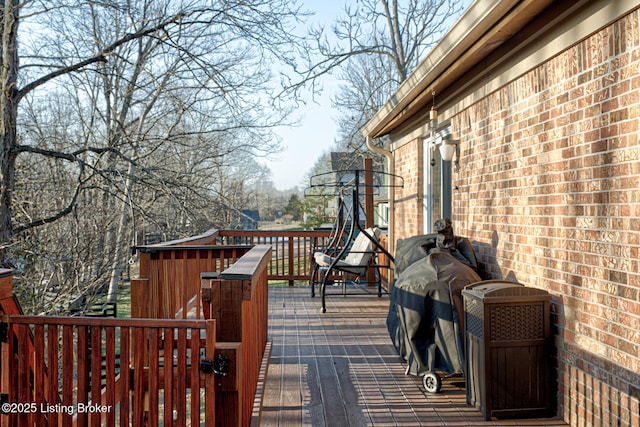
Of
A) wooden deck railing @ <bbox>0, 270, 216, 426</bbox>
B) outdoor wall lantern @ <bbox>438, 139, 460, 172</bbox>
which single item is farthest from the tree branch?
wooden deck railing @ <bbox>0, 270, 216, 426</bbox>

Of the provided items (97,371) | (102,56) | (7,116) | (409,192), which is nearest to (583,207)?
(97,371)

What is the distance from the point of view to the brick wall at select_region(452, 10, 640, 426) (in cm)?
252

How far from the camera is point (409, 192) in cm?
714

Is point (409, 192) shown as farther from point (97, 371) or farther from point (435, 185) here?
point (97, 371)

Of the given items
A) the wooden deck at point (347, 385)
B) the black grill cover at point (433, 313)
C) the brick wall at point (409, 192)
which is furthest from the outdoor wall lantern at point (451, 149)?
the wooden deck at point (347, 385)

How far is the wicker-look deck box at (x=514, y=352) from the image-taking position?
3160mm

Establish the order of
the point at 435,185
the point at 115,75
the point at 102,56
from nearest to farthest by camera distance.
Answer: the point at 435,185 < the point at 115,75 < the point at 102,56

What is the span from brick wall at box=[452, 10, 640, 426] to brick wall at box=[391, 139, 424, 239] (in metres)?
2.60

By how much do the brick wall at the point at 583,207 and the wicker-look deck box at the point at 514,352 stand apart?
9cm

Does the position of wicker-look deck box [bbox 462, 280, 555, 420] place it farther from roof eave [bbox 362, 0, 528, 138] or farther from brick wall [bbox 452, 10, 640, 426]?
roof eave [bbox 362, 0, 528, 138]

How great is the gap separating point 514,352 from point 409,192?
4.10 meters

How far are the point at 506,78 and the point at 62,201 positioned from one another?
8908mm

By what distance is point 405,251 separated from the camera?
5.04m

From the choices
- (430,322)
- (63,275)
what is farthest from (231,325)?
(63,275)
